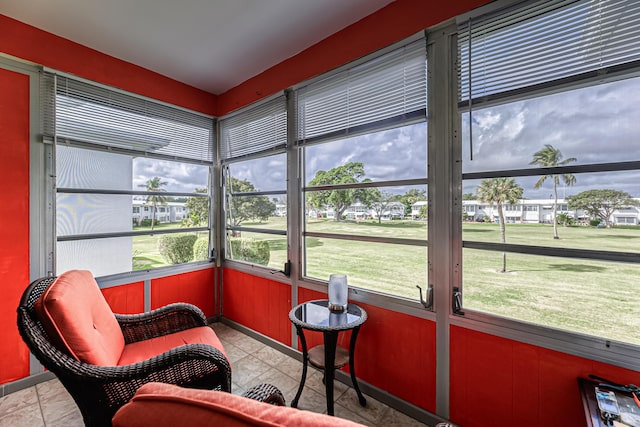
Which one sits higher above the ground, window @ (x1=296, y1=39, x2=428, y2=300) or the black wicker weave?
window @ (x1=296, y1=39, x2=428, y2=300)

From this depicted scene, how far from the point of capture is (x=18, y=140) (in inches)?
83.4

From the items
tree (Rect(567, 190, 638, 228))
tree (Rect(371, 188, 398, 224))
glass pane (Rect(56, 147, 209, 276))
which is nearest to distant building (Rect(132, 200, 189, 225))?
glass pane (Rect(56, 147, 209, 276))

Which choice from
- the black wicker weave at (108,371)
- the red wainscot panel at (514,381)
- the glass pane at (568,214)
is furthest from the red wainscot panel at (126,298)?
the glass pane at (568,214)

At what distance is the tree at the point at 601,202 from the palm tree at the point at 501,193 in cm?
25

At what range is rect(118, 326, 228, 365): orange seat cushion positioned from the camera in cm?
166

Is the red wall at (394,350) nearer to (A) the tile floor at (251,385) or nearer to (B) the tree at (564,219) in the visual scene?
(A) the tile floor at (251,385)

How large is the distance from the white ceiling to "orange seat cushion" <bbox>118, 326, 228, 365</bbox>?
2.34 meters

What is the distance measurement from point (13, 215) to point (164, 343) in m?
1.59

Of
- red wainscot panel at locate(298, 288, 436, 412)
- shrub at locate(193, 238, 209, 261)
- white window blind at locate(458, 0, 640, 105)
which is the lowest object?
red wainscot panel at locate(298, 288, 436, 412)

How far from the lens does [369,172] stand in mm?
2201

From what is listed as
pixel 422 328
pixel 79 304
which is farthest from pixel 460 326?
pixel 79 304

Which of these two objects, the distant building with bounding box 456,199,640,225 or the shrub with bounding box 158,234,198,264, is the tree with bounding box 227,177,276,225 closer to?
the shrub with bounding box 158,234,198,264

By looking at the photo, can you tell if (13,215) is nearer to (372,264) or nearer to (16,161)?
(16,161)

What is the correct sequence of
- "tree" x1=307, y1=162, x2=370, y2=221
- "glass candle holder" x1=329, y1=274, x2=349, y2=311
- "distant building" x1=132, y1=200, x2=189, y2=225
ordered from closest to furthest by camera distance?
1. "glass candle holder" x1=329, y1=274, x2=349, y2=311
2. "tree" x1=307, y1=162, x2=370, y2=221
3. "distant building" x1=132, y1=200, x2=189, y2=225
